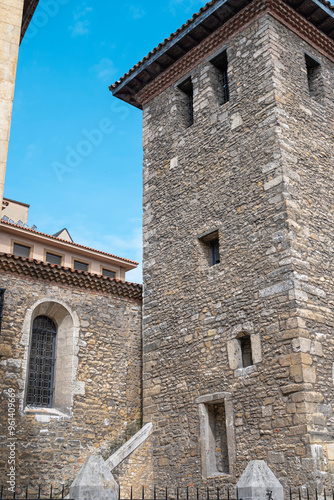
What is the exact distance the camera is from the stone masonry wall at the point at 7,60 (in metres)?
7.16

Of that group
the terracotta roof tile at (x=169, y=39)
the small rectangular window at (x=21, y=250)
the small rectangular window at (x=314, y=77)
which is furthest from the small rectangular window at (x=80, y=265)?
the small rectangular window at (x=314, y=77)

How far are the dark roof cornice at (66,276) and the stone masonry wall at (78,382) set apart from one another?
0.13 meters

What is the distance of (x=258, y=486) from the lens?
5.67 m

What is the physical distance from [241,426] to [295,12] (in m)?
9.43

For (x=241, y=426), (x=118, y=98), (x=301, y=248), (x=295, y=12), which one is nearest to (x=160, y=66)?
(x=118, y=98)

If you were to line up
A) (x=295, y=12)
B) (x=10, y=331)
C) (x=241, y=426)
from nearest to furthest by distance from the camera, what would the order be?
(x=241, y=426) → (x=10, y=331) → (x=295, y=12)

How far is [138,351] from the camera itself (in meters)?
13.6

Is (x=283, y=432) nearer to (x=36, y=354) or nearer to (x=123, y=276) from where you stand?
(x=36, y=354)

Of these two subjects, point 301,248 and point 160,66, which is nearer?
point 301,248

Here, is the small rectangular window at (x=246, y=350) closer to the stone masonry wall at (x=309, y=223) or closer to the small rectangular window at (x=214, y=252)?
the stone masonry wall at (x=309, y=223)

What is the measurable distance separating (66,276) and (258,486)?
8.20 metres

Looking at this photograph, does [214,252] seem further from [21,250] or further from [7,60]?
[21,250]

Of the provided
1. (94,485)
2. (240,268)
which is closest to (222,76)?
(240,268)

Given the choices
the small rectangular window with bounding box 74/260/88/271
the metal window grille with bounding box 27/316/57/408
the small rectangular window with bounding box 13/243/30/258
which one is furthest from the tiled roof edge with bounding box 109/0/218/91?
the small rectangular window with bounding box 74/260/88/271
